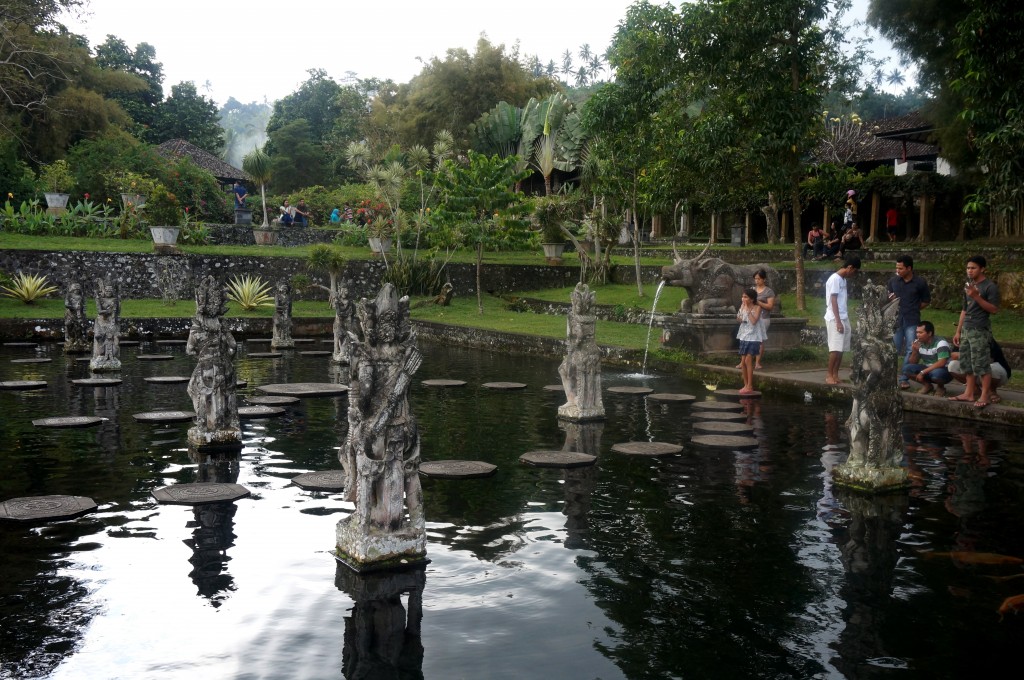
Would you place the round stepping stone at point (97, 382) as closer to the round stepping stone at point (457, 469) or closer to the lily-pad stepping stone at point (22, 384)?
the lily-pad stepping stone at point (22, 384)

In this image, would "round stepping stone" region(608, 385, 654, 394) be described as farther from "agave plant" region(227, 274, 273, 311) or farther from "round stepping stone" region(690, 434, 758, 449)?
"agave plant" region(227, 274, 273, 311)

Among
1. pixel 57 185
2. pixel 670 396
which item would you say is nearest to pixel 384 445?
pixel 670 396

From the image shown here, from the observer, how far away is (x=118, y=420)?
33.5 feet

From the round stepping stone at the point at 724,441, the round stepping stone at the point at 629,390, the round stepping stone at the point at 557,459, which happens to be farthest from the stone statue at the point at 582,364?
the round stepping stone at the point at 629,390

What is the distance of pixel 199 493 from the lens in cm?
700

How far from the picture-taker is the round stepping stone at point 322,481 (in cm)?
Result: 729

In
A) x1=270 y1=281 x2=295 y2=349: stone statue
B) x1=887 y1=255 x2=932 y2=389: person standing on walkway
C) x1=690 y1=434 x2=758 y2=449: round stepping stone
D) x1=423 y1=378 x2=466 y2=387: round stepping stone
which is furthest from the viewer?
x1=270 y1=281 x2=295 y2=349: stone statue

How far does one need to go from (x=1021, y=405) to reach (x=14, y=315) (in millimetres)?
19909

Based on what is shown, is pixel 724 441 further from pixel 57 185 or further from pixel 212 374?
pixel 57 185

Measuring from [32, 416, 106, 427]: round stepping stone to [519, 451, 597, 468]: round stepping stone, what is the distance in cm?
495

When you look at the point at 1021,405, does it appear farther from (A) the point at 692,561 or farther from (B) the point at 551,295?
(B) the point at 551,295

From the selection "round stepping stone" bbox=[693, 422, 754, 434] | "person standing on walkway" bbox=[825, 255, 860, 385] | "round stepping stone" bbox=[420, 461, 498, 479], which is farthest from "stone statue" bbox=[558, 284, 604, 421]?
"person standing on walkway" bbox=[825, 255, 860, 385]

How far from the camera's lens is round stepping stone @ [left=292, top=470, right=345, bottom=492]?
729 cm

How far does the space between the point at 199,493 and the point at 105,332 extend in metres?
8.43
